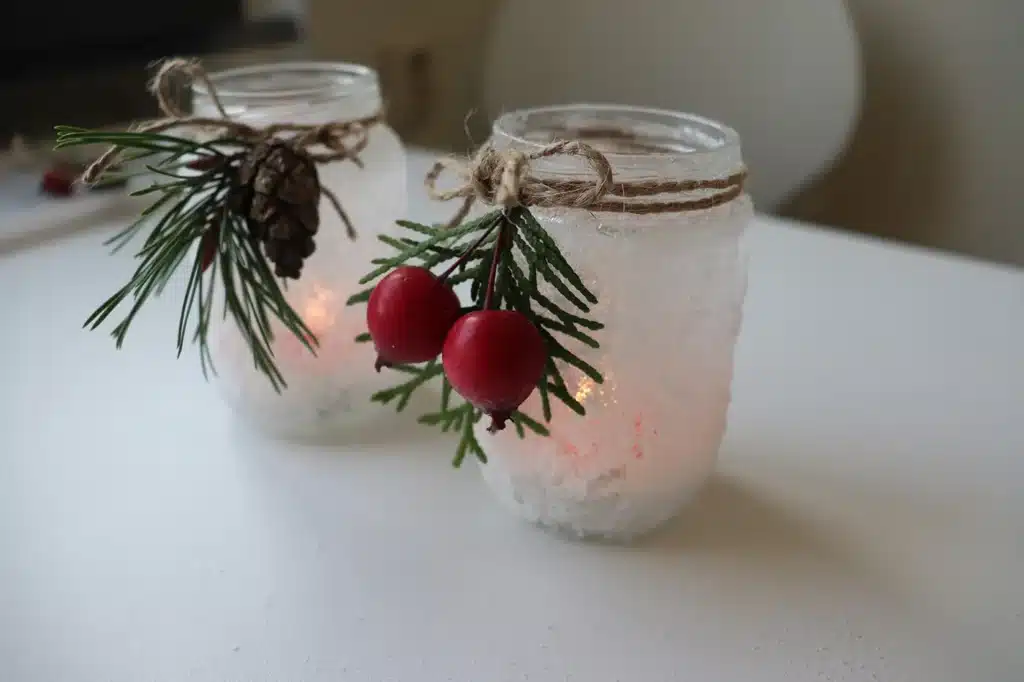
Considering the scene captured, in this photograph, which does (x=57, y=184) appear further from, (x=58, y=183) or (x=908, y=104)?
(x=908, y=104)

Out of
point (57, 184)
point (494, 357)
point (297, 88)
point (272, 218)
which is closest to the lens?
point (494, 357)

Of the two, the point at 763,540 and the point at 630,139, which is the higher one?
the point at 630,139

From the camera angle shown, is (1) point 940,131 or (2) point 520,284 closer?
(2) point 520,284

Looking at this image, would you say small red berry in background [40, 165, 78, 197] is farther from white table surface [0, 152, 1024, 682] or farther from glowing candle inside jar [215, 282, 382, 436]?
glowing candle inside jar [215, 282, 382, 436]

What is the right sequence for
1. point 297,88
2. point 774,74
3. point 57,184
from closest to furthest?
point 297,88 → point 57,184 → point 774,74

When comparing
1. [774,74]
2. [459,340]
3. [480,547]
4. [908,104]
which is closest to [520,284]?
[459,340]

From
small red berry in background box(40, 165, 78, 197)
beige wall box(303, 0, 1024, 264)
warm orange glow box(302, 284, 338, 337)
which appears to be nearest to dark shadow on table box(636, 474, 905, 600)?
warm orange glow box(302, 284, 338, 337)

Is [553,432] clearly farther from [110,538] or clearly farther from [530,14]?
[530,14]

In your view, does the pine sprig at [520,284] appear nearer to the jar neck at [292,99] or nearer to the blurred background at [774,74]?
the jar neck at [292,99]
